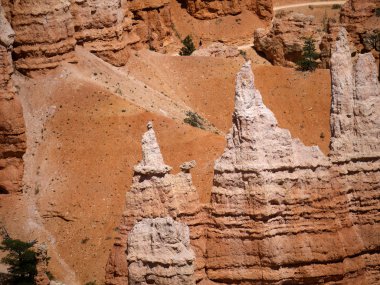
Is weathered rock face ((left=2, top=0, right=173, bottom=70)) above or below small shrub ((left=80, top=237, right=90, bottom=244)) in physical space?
above

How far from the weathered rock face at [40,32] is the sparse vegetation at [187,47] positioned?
20374 mm

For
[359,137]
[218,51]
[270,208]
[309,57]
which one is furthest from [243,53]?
[270,208]

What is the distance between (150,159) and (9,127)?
52.0ft

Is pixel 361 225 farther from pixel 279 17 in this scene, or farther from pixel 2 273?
pixel 279 17

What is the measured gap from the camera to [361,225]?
57000 millimetres

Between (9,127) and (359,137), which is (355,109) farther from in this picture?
(9,127)

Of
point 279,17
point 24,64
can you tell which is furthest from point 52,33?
point 279,17

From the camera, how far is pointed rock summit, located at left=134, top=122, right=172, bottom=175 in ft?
Answer: 180

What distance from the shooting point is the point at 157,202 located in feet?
180

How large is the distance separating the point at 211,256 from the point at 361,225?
17.8ft

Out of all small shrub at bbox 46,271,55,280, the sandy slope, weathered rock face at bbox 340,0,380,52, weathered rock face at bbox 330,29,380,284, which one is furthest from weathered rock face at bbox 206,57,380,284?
weathered rock face at bbox 340,0,380,52

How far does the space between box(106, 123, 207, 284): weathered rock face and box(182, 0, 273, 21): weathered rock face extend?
52.5 metres

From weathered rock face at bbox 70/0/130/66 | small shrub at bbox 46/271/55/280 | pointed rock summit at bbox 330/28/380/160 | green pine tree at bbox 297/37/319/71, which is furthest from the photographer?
green pine tree at bbox 297/37/319/71

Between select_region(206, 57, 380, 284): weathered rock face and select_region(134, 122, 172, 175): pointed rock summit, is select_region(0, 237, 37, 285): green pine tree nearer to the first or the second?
select_region(134, 122, 172, 175): pointed rock summit
